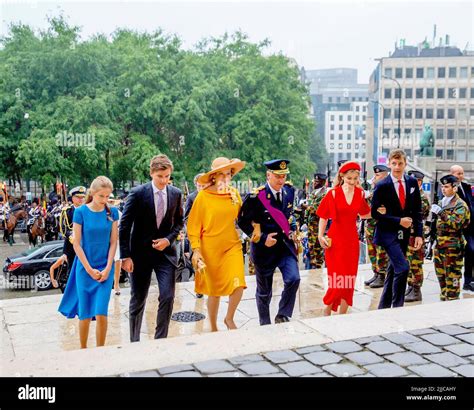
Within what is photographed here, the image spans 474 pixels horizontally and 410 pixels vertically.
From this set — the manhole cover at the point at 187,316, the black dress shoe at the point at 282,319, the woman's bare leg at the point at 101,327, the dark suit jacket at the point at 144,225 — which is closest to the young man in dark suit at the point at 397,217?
the black dress shoe at the point at 282,319

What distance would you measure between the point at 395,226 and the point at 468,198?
2.17 metres

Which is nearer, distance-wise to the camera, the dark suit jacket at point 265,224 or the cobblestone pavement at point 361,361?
the cobblestone pavement at point 361,361

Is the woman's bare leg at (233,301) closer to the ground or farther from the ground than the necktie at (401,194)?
closer to the ground

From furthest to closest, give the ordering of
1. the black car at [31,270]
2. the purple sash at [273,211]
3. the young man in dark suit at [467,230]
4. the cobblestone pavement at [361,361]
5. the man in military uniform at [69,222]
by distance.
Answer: the black car at [31,270] → the young man in dark suit at [467,230] → the man in military uniform at [69,222] → the purple sash at [273,211] → the cobblestone pavement at [361,361]

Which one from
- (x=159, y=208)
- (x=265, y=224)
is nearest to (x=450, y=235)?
(x=265, y=224)

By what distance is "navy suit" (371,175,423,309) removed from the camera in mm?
7023

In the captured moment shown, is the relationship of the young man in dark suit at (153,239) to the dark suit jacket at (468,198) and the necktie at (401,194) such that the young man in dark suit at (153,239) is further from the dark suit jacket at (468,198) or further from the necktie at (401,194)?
the dark suit jacket at (468,198)

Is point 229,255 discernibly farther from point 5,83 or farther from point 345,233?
point 5,83

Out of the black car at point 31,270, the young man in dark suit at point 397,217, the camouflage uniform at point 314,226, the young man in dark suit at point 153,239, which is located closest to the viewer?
the young man in dark suit at point 153,239

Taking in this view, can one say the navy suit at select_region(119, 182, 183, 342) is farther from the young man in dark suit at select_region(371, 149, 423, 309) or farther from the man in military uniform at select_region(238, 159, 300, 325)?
the young man in dark suit at select_region(371, 149, 423, 309)

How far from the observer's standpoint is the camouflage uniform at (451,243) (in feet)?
26.1

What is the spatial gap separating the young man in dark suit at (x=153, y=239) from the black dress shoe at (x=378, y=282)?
401 centimetres

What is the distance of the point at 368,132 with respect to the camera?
322 feet

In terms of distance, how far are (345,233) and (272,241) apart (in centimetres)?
87
